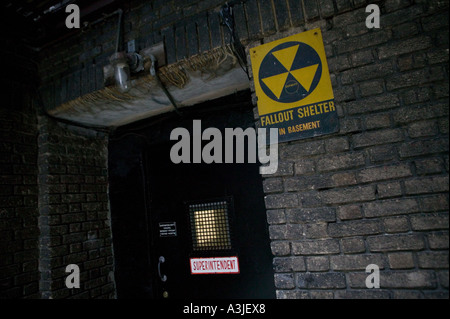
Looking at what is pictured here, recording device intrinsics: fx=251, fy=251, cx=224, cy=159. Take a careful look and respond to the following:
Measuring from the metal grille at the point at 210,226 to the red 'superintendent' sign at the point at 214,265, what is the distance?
0.32ft

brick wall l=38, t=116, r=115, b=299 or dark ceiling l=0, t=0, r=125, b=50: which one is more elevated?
dark ceiling l=0, t=0, r=125, b=50

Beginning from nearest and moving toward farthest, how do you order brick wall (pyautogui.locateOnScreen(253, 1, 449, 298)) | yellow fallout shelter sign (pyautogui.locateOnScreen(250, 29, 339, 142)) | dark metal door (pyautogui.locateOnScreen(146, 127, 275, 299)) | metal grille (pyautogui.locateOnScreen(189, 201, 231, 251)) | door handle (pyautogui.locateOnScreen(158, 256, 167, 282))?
1. brick wall (pyautogui.locateOnScreen(253, 1, 449, 298))
2. yellow fallout shelter sign (pyautogui.locateOnScreen(250, 29, 339, 142))
3. dark metal door (pyautogui.locateOnScreen(146, 127, 275, 299))
4. metal grille (pyautogui.locateOnScreen(189, 201, 231, 251))
5. door handle (pyautogui.locateOnScreen(158, 256, 167, 282))

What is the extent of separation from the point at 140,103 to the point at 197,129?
58 centimetres

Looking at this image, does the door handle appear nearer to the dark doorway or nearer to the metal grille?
the dark doorway

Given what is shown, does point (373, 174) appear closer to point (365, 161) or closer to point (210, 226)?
point (365, 161)

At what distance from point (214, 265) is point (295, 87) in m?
1.66

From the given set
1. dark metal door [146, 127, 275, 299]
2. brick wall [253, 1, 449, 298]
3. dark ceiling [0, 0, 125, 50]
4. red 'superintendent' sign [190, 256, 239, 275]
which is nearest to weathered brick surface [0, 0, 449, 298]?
brick wall [253, 1, 449, 298]

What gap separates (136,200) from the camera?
107 inches

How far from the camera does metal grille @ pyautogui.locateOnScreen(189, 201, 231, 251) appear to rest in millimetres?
2230

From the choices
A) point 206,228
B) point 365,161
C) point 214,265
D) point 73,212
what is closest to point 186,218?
point 206,228

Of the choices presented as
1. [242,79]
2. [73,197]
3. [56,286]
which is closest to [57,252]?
[56,286]

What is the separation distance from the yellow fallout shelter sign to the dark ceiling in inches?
59.1

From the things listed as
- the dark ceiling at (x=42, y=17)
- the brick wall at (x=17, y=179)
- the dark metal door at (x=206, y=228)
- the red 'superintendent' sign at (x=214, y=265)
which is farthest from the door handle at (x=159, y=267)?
the dark ceiling at (x=42, y=17)
